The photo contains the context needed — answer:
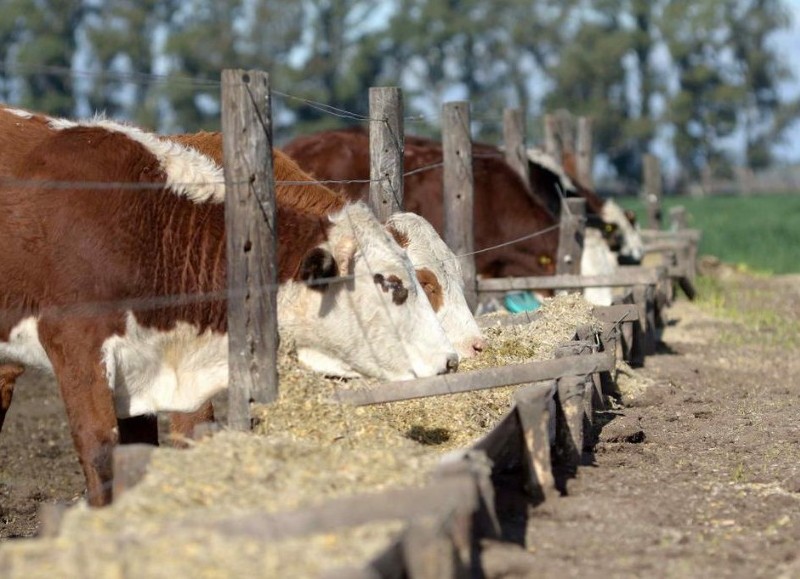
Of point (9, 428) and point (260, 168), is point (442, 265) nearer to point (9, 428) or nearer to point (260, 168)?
point (260, 168)

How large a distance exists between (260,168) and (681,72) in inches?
2653

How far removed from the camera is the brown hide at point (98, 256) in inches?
231

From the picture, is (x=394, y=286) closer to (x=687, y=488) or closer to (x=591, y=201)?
(x=687, y=488)

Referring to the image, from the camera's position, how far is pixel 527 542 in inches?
197

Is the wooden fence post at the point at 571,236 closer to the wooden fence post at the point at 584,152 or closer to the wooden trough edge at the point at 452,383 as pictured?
the wooden trough edge at the point at 452,383

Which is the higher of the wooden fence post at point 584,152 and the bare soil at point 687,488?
the wooden fence post at point 584,152

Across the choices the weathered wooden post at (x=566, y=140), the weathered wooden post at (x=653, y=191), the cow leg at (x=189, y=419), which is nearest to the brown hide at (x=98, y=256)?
the cow leg at (x=189, y=419)

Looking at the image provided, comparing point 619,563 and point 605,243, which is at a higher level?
point 605,243

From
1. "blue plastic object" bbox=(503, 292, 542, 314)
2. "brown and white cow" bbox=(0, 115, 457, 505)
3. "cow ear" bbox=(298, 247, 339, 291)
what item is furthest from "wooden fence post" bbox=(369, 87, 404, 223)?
"blue plastic object" bbox=(503, 292, 542, 314)

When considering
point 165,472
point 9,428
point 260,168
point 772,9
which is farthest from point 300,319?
point 772,9

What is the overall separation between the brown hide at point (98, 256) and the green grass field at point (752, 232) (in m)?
16.8

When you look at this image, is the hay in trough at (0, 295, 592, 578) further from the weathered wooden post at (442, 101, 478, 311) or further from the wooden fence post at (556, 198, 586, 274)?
the wooden fence post at (556, 198, 586, 274)

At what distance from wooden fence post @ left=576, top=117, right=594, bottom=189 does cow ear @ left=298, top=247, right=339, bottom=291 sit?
11155 mm

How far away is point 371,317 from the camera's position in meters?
6.41
